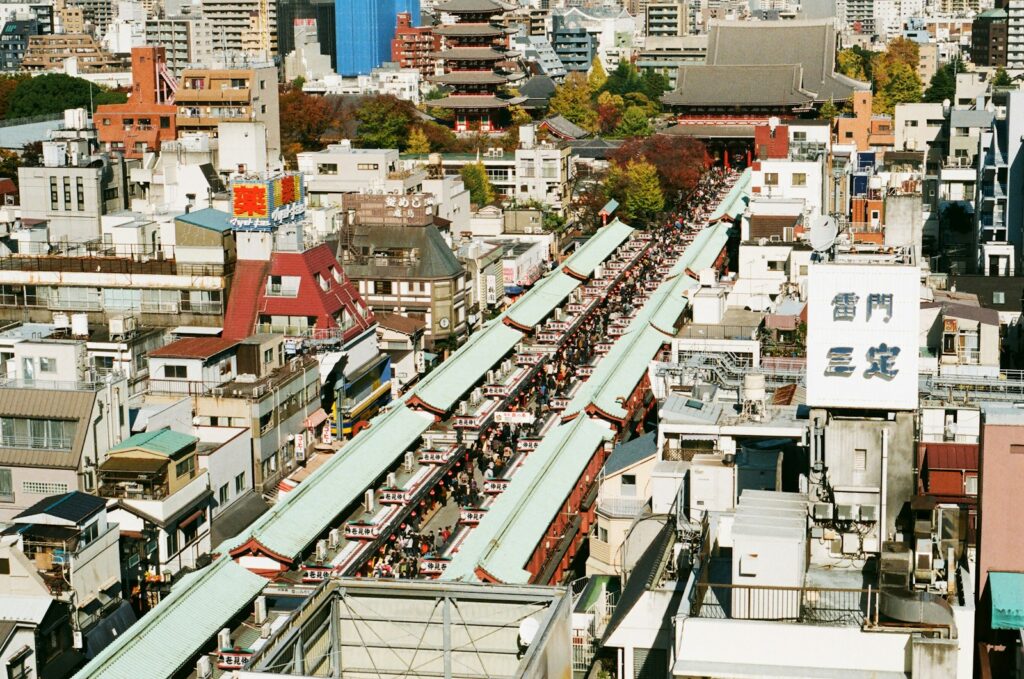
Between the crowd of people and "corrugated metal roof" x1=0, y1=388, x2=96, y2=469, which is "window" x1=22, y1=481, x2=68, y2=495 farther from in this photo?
the crowd of people

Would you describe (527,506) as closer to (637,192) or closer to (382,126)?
(637,192)

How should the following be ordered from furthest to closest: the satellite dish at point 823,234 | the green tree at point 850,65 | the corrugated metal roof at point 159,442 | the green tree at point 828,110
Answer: the green tree at point 850,65, the green tree at point 828,110, the corrugated metal roof at point 159,442, the satellite dish at point 823,234

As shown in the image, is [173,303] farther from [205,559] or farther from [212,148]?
[212,148]

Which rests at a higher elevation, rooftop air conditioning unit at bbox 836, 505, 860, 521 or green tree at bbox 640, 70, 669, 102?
green tree at bbox 640, 70, 669, 102

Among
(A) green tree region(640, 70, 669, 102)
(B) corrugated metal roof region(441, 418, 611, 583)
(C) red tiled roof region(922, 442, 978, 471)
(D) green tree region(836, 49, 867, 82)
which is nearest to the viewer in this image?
(C) red tiled roof region(922, 442, 978, 471)

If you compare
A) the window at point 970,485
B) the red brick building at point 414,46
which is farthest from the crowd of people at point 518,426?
the red brick building at point 414,46

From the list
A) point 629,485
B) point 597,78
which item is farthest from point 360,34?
point 629,485

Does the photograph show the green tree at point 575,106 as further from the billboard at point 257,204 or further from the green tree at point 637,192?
the billboard at point 257,204

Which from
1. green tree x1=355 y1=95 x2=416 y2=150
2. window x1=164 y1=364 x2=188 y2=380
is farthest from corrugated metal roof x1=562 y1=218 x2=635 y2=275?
window x1=164 y1=364 x2=188 y2=380
